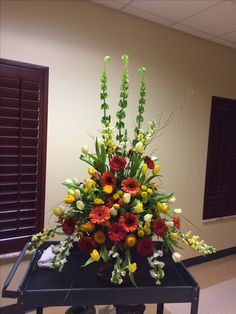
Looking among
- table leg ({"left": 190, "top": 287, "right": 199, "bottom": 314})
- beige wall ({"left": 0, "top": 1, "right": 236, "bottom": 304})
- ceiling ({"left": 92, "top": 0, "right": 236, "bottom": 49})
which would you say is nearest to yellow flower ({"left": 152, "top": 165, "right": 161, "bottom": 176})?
table leg ({"left": 190, "top": 287, "right": 199, "bottom": 314})

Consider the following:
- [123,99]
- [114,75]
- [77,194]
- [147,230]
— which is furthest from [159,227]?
[114,75]

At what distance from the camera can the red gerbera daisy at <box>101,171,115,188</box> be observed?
1.23 m

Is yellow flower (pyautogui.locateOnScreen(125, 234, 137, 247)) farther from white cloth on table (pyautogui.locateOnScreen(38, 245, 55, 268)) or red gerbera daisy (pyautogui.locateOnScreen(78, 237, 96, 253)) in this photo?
white cloth on table (pyautogui.locateOnScreen(38, 245, 55, 268))

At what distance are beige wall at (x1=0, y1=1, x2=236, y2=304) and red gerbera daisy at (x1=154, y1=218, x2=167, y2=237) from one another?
1245 millimetres

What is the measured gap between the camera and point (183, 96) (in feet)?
9.56

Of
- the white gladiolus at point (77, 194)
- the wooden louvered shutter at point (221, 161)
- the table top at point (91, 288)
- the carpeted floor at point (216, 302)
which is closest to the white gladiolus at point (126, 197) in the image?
the white gladiolus at point (77, 194)

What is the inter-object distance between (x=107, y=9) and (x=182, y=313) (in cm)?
272

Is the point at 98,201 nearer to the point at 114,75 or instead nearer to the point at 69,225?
the point at 69,225

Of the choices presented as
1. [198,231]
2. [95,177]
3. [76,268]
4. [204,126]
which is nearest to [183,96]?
[204,126]

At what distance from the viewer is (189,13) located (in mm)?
2400

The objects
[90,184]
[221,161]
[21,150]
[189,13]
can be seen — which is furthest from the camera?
[221,161]

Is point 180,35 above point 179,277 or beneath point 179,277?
above

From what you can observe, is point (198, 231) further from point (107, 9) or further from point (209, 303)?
point (107, 9)

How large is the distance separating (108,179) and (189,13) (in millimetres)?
1922
